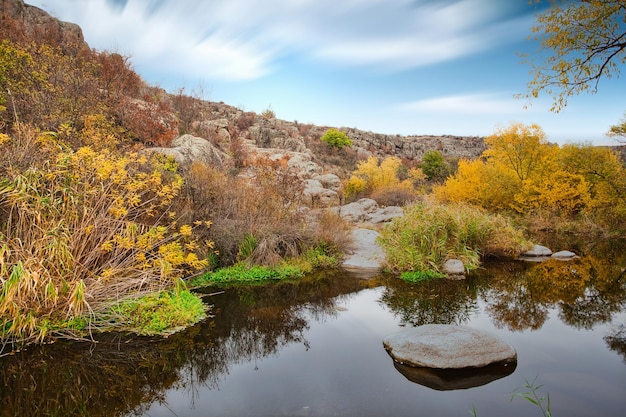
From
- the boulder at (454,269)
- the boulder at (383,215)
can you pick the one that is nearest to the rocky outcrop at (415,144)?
the boulder at (383,215)

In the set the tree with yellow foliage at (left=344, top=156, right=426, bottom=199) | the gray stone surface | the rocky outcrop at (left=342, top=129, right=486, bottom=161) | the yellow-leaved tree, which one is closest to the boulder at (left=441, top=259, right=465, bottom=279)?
the gray stone surface

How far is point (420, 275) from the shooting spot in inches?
367

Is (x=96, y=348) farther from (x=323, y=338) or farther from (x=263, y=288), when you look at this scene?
(x=263, y=288)

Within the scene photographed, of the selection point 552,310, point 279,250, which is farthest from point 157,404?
point 552,310

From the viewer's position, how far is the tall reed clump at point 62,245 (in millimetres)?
5145

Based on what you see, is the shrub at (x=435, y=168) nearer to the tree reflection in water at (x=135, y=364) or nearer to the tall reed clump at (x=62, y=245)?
the tree reflection in water at (x=135, y=364)

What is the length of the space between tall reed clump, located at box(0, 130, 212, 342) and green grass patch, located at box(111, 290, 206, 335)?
188 millimetres

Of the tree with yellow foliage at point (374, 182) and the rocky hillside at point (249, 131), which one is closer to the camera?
the rocky hillside at point (249, 131)

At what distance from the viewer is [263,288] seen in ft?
27.8

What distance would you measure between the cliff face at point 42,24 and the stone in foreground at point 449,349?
20.2 metres

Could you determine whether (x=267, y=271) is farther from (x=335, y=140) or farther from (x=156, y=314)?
(x=335, y=140)

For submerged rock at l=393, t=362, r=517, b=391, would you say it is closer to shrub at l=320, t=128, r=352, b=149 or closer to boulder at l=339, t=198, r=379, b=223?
boulder at l=339, t=198, r=379, b=223

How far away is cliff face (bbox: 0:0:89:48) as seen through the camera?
62.9ft

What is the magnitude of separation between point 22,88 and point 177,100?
14.7 metres
